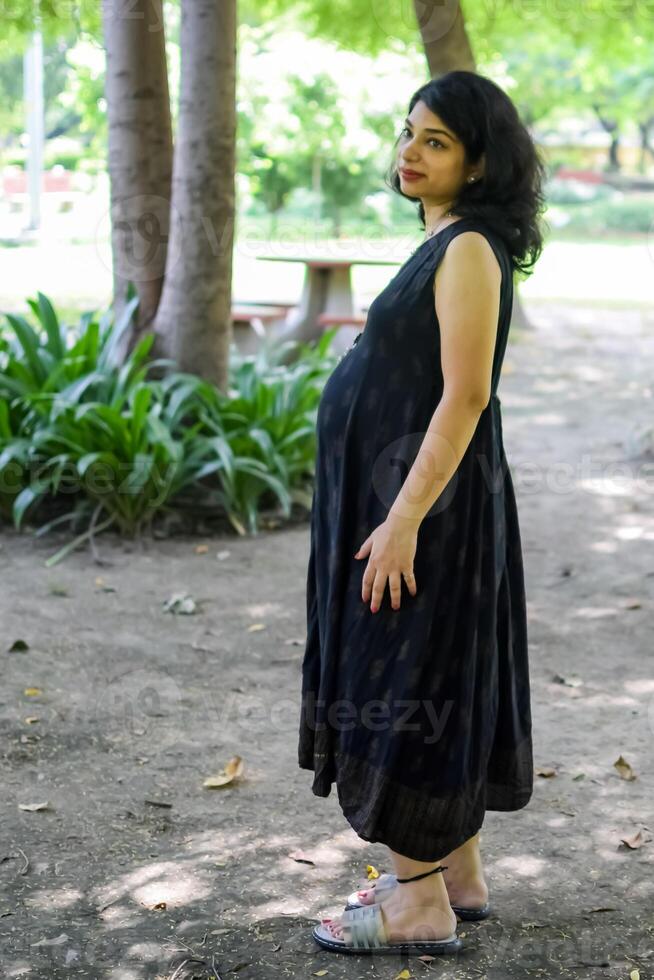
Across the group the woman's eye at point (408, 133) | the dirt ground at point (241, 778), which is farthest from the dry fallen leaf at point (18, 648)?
the woman's eye at point (408, 133)

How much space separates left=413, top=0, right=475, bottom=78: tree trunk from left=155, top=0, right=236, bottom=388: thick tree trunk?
4.01ft

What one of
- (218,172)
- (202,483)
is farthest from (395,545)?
(218,172)

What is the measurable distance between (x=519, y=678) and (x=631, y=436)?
5.31 metres

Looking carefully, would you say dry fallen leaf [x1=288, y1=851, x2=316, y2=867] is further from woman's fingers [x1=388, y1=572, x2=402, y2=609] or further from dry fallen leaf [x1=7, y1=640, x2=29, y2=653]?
dry fallen leaf [x1=7, y1=640, x2=29, y2=653]

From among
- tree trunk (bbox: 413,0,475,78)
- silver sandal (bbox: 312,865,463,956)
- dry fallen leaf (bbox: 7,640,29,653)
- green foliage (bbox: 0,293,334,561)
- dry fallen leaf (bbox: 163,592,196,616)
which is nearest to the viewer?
silver sandal (bbox: 312,865,463,956)

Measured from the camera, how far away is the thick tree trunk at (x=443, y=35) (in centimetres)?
639

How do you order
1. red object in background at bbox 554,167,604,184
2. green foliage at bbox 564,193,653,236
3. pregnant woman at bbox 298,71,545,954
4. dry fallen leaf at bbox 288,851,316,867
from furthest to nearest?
red object in background at bbox 554,167,604,184, green foliage at bbox 564,193,653,236, dry fallen leaf at bbox 288,851,316,867, pregnant woman at bbox 298,71,545,954

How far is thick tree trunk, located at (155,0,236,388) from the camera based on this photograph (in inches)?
224

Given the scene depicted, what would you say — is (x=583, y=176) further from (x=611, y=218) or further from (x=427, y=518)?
(x=427, y=518)

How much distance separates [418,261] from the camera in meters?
2.25

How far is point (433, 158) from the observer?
227 cm

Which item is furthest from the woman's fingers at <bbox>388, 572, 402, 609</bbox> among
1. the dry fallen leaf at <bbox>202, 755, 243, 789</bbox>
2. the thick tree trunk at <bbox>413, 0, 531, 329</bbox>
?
the thick tree trunk at <bbox>413, 0, 531, 329</bbox>

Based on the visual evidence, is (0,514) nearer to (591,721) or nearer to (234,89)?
(234,89)

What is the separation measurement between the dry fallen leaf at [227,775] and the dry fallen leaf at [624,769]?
1.07 m
